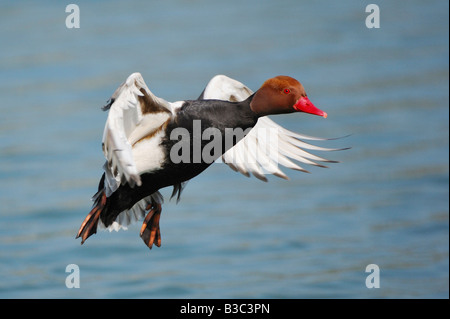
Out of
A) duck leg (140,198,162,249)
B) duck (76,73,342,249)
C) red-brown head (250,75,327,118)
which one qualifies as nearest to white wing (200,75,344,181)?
duck leg (140,198,162,249)

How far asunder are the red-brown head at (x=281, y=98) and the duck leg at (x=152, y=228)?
1.75 m

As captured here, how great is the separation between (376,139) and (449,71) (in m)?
4.05

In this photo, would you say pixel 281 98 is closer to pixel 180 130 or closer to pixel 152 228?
pixel 180 130

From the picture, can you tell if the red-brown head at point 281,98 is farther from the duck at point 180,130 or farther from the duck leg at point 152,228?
the duck leg at point 152,228

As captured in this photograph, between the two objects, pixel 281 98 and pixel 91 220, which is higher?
pixel 281 98

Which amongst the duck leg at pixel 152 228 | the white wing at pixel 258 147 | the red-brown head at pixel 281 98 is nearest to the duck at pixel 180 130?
the red-brown head at pixel 281 98

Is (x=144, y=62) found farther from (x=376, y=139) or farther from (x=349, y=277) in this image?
(x=349, y=277)

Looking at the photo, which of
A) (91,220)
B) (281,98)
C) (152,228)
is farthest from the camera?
(152,228)

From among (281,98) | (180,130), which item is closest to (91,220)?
(180,130)

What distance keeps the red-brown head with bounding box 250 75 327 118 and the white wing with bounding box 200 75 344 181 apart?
1118mm

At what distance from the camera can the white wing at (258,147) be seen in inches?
347

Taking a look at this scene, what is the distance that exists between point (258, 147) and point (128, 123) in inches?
66.8

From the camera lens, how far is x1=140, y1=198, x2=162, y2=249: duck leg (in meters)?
8.75

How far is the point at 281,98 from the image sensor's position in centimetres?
769
